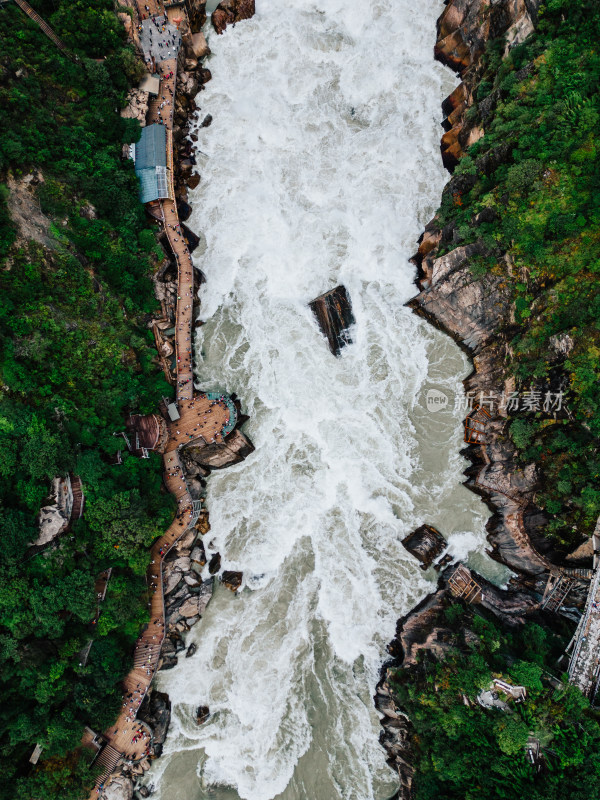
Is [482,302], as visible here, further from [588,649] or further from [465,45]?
[588,649]

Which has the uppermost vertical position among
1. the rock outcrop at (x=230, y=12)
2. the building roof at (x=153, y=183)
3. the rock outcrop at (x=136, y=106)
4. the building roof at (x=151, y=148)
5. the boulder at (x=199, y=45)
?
the rock outcrop at (x=230, y=12)

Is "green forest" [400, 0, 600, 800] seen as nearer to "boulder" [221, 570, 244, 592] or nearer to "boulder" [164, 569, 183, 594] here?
"boulder" [221, 570, 244, 592]

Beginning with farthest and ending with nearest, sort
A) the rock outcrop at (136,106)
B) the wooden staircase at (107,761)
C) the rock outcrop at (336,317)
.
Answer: the rock outcrop at (136,106) → the rock outcrop at (336,317) → the wooden staircase at (107,761)

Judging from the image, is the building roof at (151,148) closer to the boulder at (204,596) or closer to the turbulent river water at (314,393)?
the turbulent river water at (314,393)

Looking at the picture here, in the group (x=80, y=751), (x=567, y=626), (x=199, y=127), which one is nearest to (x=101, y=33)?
(x=199, y=127)

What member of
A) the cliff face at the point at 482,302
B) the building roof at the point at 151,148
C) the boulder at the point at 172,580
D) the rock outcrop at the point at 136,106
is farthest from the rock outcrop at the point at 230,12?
the boulder at the point at 172,580

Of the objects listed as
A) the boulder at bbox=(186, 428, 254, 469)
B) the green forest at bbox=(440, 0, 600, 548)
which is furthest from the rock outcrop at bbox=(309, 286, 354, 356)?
the boulder at bbox=(186, 428, 254, 469)
